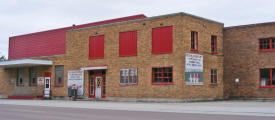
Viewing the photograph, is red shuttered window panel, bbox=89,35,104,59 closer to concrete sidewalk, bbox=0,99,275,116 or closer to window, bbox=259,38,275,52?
concrete sidewalk, bbox=0,99,275,116

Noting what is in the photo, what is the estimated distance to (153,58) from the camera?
27.0 meters

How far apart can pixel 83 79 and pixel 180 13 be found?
37.4 ft

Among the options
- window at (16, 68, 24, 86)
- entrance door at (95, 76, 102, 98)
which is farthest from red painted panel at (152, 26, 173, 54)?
window at (16, 68, 24, 86)

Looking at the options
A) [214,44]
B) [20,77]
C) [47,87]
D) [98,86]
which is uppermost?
[214,44]

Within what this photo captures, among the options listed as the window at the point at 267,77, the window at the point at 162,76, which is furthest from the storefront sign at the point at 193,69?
the window at the point at 267,77

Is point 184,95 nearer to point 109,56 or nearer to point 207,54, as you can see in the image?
point 207,54

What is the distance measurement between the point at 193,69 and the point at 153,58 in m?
3.22

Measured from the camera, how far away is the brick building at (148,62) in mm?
25922

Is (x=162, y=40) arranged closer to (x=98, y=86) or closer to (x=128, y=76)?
(x=128, y=76)

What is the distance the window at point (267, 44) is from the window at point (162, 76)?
8.20m

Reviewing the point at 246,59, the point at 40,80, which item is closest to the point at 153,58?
the point at 246,59

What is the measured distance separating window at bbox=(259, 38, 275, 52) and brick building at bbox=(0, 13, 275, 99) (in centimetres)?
41

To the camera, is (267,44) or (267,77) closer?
(267,77)

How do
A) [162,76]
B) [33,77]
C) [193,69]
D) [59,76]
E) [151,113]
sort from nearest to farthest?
[151,113], [193,69], [162,76], [59,76], [33,77]
